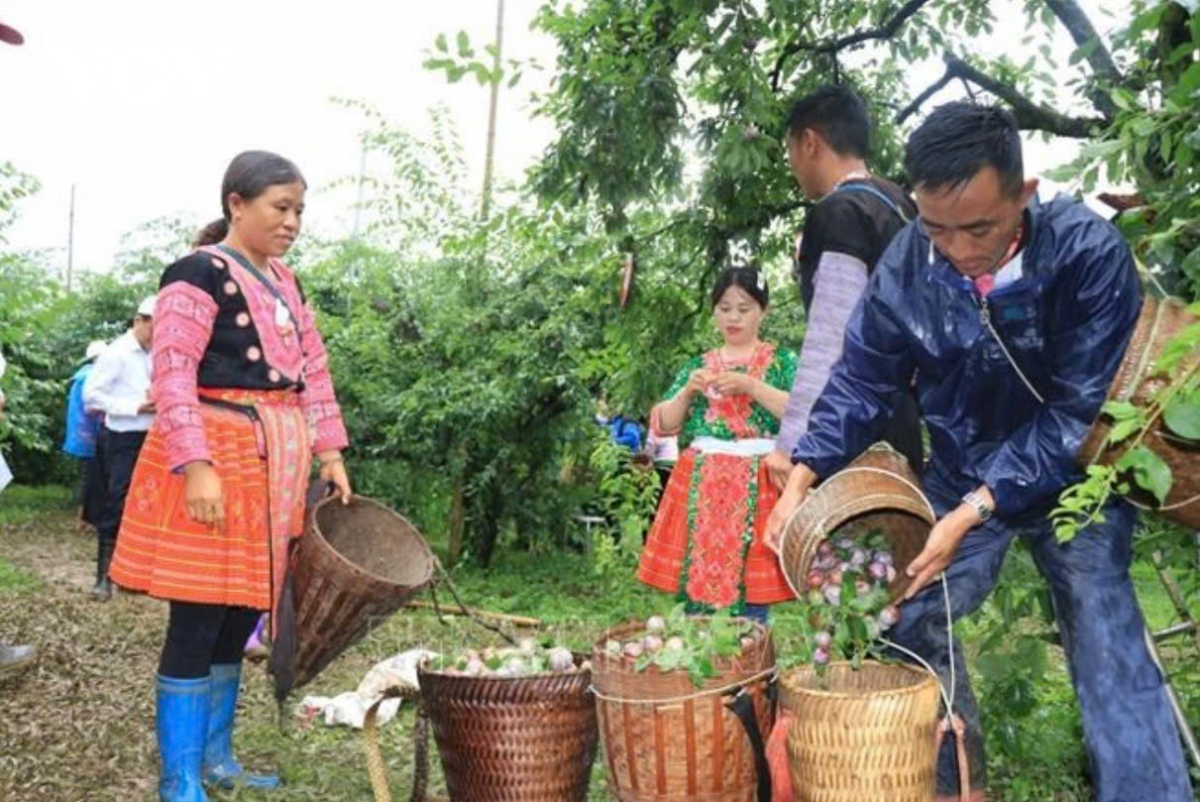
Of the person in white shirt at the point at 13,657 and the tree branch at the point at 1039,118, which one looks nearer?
the tree branch at the point at 1039,118

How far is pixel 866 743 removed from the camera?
2.46 metres

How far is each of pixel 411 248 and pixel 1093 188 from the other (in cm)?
762

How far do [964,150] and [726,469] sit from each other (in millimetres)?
1923

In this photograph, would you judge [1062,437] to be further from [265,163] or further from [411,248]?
[411,248]

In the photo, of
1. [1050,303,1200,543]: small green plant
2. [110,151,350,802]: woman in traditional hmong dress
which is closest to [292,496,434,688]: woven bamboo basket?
[110,151,350,802]: woman in traditional hmong dress

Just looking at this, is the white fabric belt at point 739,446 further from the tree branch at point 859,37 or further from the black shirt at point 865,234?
the tree branch at point 859,37

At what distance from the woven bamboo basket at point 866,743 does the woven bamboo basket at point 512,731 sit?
0.71 metres

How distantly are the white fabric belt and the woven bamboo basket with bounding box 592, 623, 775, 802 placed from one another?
4.59 ft

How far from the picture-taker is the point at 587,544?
9.08m

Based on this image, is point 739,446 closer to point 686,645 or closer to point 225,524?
point 686,645

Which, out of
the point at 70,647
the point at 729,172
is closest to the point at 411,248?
the point at 70,647

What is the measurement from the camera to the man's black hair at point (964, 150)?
8.27ft

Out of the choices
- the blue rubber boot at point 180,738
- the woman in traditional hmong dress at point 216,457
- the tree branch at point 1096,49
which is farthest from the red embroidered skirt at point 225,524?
the tree branch at point 1096,49

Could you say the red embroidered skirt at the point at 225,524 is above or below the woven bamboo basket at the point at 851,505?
below
